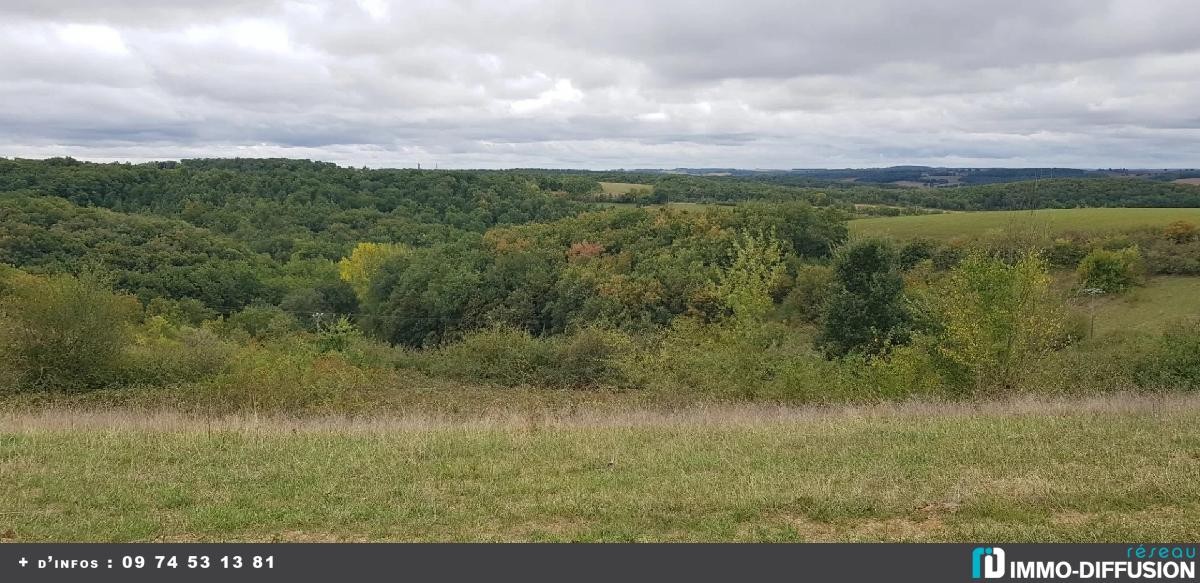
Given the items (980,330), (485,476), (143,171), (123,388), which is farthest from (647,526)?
(143,171)

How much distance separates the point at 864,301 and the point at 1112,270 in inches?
1098

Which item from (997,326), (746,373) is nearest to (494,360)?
(746,373)

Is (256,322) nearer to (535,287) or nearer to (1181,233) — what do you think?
(535,287)

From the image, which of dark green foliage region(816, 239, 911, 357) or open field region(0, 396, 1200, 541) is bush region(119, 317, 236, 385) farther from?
dark green foliage region(816, 239, 911, 357)

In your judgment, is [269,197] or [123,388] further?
[269,197]

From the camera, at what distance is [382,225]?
342ft

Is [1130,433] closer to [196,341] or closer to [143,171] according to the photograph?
[196,341]

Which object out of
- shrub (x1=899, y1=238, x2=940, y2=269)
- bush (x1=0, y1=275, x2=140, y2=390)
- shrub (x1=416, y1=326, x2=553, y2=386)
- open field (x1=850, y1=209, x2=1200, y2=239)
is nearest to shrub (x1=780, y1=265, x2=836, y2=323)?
open field (x1=850, y1=209, x2=1200, y2=239)

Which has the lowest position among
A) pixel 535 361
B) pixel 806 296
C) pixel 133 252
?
pixel 535 361

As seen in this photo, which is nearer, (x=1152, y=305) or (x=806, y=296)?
(x=1152, y=305)

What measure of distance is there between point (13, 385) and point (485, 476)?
17.0 metres
